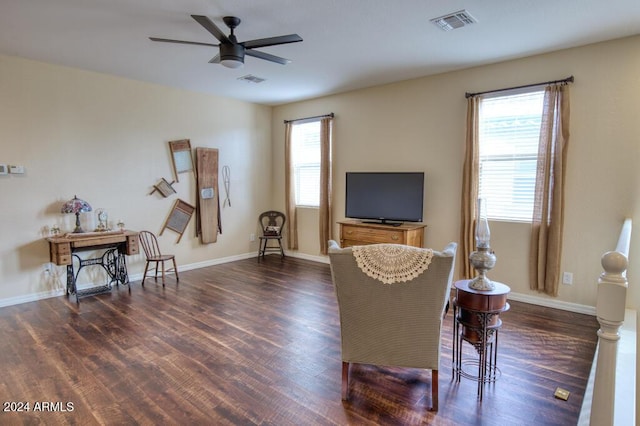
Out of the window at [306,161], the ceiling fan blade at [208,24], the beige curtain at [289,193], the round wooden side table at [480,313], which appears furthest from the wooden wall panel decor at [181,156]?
the round wooden side table at [480,313]

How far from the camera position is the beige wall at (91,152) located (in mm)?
4062

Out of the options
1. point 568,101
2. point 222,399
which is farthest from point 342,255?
point 568,101

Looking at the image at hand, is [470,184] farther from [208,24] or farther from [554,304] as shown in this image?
[208,24]

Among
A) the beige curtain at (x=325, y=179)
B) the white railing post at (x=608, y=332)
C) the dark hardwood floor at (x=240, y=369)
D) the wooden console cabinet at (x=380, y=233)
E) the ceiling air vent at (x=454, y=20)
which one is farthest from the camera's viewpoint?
the beige curtain at (x=325, y=179)

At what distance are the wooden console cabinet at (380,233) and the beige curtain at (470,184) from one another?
57 cm

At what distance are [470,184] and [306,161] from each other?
2915 mm

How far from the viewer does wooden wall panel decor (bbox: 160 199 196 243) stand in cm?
542

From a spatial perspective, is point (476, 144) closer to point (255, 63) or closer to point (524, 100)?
point (524, 100)

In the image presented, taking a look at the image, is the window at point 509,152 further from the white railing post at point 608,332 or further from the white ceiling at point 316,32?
the white railing post at point 608,332

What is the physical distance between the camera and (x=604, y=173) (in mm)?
3570

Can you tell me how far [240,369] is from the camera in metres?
2.65

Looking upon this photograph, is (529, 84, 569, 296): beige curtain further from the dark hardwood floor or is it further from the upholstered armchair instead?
the upholstered armchair

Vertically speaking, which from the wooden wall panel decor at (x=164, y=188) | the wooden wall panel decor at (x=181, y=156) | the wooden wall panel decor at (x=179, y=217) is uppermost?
the wooden wall panel decor at (x=181, y=156)

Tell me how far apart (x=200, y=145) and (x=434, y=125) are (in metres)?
3.54
